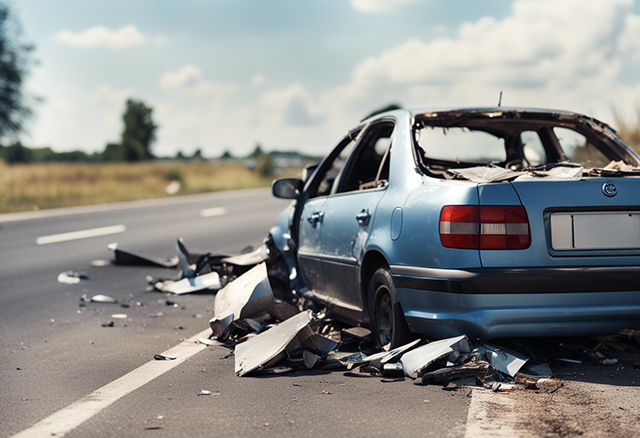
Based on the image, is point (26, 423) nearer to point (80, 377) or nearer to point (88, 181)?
point (80, 377)

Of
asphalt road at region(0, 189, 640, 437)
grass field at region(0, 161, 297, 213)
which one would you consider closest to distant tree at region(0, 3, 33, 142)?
grass field at region(0, 161, 297, 213)

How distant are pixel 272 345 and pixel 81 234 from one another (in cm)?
1083

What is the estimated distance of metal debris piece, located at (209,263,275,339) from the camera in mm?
5348

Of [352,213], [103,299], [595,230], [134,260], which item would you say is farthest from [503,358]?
[134,260]

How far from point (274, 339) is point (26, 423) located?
5.20ft

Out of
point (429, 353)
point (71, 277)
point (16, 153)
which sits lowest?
point (71, 277)

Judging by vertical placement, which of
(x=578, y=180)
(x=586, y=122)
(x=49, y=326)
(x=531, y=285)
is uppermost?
(x=586, y=122)

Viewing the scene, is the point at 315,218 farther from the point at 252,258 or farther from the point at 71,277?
the point at 71,277

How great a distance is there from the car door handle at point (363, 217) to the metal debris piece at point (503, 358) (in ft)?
3.63

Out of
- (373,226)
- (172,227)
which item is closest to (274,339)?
(373,226)

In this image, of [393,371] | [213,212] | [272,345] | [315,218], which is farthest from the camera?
[213,212]

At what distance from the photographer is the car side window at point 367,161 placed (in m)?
5.67

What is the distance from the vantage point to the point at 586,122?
5449mm

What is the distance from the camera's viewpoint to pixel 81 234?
573 inches
